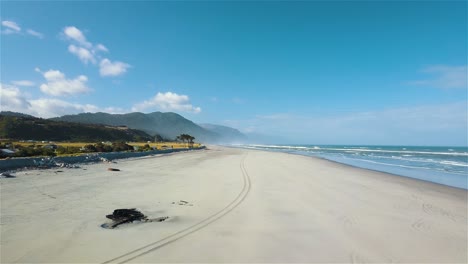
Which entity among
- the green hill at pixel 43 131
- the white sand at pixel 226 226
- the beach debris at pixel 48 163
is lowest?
the white sand at pixel 226 226

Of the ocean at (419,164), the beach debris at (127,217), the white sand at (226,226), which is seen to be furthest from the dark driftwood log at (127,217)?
the ocean at (419,164)

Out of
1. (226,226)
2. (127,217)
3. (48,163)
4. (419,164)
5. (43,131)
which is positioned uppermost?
(43,131)

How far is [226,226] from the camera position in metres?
6.17

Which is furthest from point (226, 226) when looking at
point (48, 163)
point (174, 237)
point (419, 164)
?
point (419, 164)

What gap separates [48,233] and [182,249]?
2829 millimetres

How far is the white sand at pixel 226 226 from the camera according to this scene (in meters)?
4.66

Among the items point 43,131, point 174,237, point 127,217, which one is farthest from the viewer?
point 43,131

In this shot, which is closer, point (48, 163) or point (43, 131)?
point (48, 163)

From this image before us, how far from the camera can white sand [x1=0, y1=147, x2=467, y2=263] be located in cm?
466

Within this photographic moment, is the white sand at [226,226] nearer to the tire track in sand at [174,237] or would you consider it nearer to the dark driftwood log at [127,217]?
the tire track in sand at [174,237]

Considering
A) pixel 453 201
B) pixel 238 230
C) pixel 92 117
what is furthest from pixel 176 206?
pixel 92 117

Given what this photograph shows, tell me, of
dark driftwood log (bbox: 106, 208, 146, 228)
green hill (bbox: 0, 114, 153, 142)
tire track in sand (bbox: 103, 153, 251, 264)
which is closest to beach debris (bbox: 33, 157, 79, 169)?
dark driftwood log (bbox: 106, 208, 146, 228)

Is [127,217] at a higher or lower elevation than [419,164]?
lower

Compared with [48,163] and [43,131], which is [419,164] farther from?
[43,131]
